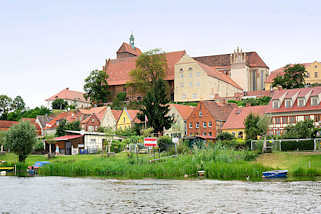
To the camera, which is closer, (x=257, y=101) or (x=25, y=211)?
(x=25, y=211)

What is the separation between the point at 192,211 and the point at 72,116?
8573 cm

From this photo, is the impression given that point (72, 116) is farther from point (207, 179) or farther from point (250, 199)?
point (250, 199)

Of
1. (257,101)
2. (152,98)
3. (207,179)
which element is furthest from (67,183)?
(257,101)

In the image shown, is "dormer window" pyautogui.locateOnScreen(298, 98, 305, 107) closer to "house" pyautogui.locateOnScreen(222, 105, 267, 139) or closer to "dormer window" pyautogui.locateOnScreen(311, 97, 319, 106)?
"dormer window" pyautogui.locateOnScreen(311, 97, 319, 106)

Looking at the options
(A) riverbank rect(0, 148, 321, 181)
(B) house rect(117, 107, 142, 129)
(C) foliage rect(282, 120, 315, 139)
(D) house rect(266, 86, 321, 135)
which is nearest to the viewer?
(A) riverbank rect(0, 148, 321, 181)

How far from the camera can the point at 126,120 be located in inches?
3920

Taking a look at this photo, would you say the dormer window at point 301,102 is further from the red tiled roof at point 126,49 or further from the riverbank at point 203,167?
the red tiled roof at point 126,49

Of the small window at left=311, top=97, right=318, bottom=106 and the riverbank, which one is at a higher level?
the small window at left=311, top=97, right=318, bottom=106

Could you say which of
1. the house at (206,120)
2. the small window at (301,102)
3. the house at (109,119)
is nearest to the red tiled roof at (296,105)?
the small window at (301,102)

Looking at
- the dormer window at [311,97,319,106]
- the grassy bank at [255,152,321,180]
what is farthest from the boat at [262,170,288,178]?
the dormer window at [311,97,319,106]

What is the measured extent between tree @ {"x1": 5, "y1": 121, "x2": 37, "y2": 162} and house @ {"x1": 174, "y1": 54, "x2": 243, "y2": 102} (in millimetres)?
64561

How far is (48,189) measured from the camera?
35.8m

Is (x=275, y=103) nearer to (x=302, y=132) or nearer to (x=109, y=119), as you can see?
(x=302, y=132)

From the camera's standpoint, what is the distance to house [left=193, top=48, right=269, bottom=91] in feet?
456
